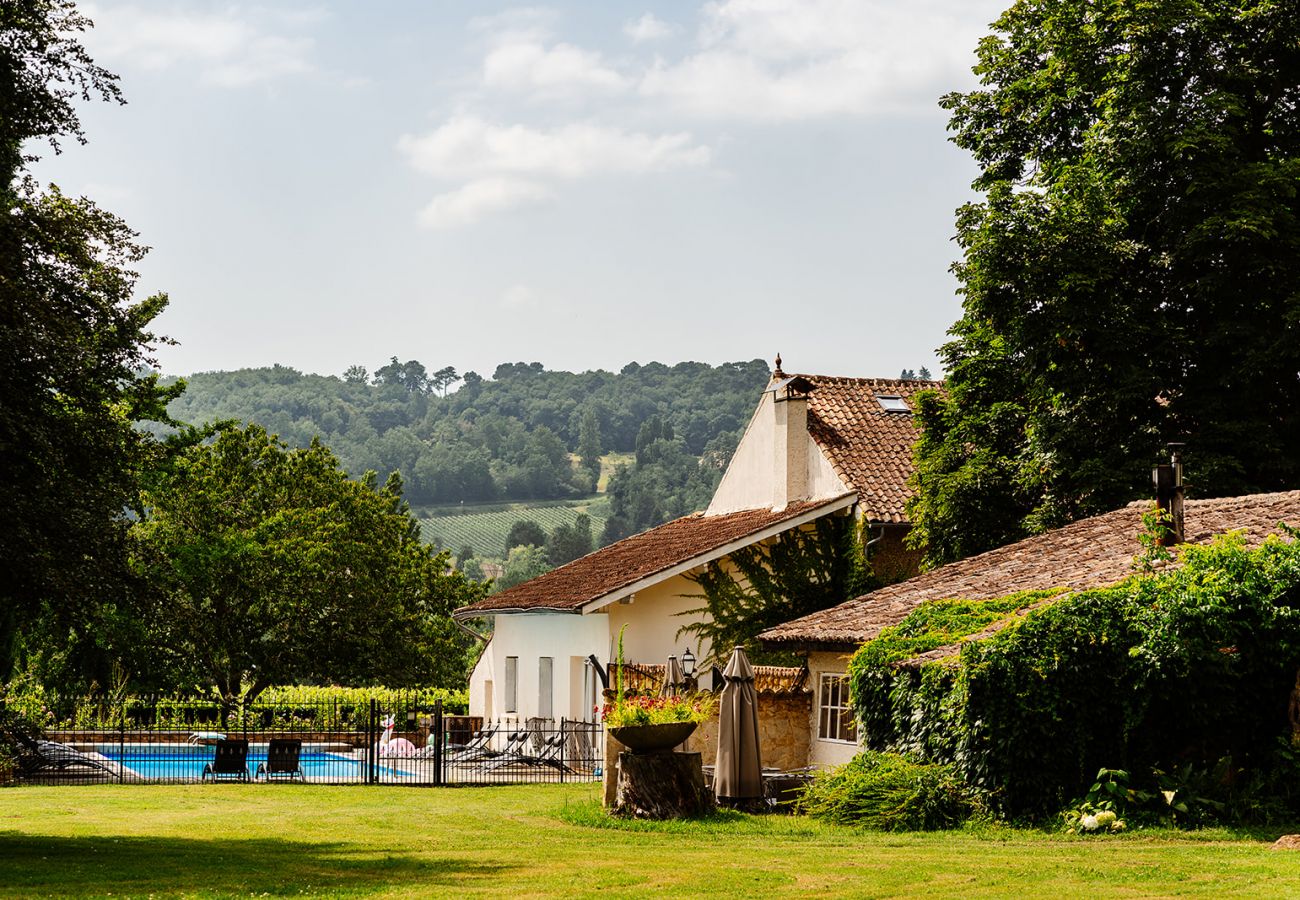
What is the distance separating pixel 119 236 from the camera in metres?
18.9

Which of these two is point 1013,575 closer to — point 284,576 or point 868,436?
point 868,436

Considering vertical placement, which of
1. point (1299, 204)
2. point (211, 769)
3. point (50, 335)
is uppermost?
point (1299, 204)

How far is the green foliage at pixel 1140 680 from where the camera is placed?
18203 millimetres

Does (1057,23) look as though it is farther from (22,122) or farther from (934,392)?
(22,122)

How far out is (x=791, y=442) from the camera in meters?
35.5

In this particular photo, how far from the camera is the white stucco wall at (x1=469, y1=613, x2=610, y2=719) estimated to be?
33.7m

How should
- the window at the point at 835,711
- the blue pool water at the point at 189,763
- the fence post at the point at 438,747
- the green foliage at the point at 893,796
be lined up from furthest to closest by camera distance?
the blue pool water at the point at 189,763
the fence post at the point at 438,747
the window at the point at 835,711
the green foliage at the point at 893,796

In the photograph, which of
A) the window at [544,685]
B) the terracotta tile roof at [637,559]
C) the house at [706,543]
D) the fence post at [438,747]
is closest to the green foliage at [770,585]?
the house at [706,543]

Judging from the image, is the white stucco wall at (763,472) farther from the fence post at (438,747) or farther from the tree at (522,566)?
the tree at (522,566)

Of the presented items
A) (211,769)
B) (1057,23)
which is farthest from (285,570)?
(1057,23)

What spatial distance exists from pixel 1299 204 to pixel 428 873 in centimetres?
2220

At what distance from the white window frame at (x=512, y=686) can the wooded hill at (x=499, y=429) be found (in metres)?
117

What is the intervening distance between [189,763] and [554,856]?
1996 centimetres

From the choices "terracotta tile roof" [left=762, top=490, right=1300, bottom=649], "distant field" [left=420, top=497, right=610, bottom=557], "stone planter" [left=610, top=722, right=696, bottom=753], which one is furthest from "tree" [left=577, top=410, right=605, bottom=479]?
"stone planter" [left=610, top=722, right=696, bottom=753]
